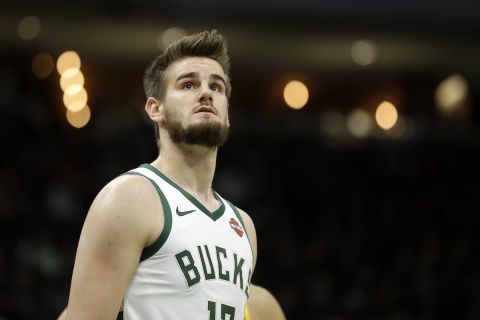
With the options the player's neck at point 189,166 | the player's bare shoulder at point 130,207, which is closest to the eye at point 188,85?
the player's neck at point 189,166

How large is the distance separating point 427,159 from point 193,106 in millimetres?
11720

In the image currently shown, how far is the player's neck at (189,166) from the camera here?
165 inches

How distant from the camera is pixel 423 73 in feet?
57.3

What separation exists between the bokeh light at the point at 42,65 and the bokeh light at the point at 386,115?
254 inches

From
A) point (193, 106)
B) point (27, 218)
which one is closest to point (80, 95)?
point (27, 218)

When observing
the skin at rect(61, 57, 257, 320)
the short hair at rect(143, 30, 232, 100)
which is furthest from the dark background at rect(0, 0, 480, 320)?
the skin at rect(61, 57, 257, 320)

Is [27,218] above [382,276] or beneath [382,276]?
above

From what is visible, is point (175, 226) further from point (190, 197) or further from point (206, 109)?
point (206, 109)

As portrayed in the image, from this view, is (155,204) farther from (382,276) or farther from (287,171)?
(287,171)

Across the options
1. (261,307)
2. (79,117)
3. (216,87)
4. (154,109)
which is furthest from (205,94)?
(79,117)

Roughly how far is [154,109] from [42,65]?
39.5ft

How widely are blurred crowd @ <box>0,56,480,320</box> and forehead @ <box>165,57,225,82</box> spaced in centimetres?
654

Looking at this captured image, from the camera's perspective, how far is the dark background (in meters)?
12.2

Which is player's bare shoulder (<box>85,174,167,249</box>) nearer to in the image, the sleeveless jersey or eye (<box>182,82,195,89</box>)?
the sleeveless jersey
